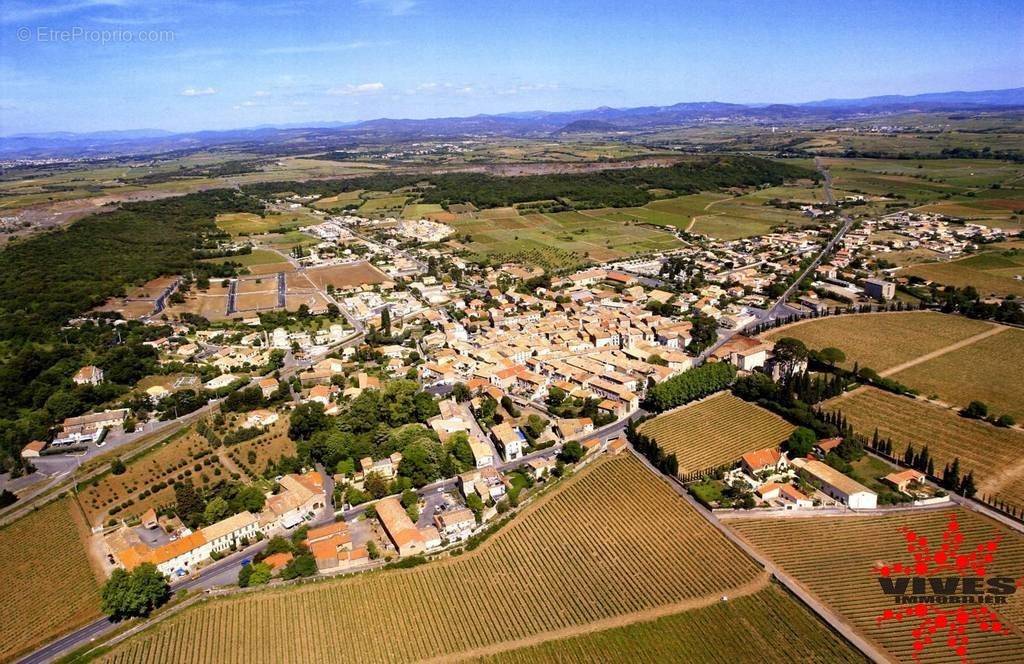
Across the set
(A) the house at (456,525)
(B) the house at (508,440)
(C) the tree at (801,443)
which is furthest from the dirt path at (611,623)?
(B) the house at (508,440)

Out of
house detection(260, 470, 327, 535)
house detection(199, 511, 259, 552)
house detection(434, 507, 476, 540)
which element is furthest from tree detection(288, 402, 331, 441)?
house detection(434, 507, 476, 540)

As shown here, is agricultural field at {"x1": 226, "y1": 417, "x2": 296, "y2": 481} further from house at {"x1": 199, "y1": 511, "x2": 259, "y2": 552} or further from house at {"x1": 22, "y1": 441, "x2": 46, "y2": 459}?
house at {"x1": 22, "y1": 441, "x2": 46, "y2": 459}

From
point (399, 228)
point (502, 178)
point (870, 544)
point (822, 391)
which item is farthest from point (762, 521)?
point (502, 178)

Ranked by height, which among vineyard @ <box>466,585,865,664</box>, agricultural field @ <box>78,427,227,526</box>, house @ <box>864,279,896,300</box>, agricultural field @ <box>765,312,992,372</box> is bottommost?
vineyard @ <box>466,585,865,664</box>

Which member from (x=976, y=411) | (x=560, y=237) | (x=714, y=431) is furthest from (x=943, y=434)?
(x=560, y=237)

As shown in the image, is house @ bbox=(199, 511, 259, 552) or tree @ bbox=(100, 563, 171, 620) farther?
house @ bbox=(199, 511, 259, 552)

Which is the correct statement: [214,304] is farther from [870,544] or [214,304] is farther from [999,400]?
[999,400]

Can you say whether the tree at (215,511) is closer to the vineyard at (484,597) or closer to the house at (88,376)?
the vineyard at (484,597)

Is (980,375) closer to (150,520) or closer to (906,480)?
(906,480)
